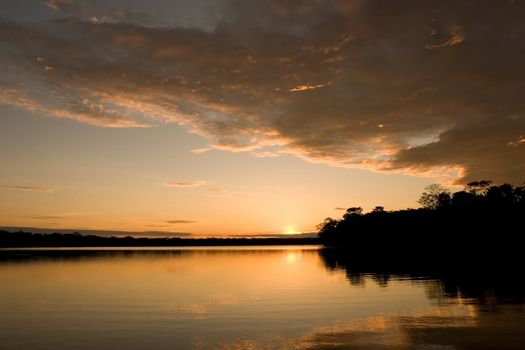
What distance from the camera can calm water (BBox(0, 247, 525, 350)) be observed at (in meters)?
20.5

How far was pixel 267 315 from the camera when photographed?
27.8m

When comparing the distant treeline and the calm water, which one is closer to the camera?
the calm water

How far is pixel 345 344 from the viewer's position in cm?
1970

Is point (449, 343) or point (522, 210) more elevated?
point (522, 210)

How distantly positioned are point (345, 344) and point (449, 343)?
432 centimetres

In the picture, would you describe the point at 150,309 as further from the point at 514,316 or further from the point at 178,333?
the point at 514,316

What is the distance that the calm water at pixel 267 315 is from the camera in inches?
806

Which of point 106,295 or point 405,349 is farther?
point 106,295

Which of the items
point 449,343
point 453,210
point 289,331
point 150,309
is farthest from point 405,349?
point 453,210

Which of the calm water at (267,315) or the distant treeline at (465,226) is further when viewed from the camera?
the distant treeline at (465,226)

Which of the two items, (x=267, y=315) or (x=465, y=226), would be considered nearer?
(x=267, y=315)

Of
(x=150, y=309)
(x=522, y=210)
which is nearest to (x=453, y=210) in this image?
(x=522, y=210)

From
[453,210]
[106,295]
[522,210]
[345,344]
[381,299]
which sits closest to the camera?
[345,344]

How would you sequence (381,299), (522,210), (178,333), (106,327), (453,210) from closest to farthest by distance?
(178,333)
(106,327)
(381,299)
(522,210)
(453,210)
